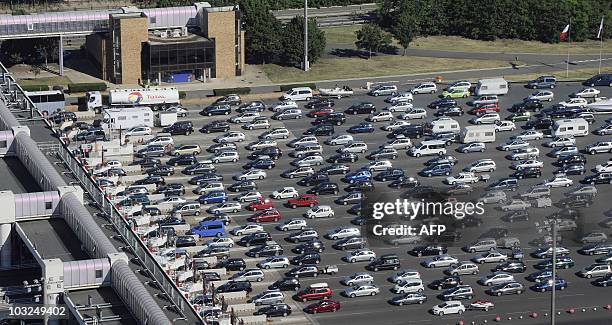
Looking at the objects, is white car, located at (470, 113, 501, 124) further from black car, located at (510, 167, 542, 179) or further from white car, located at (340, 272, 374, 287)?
white car, located at (340, 272, 374, 287)

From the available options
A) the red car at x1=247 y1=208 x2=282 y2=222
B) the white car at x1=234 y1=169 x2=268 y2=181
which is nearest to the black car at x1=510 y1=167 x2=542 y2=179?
the white car at x1=234 y1=169 x2=268 y2=181

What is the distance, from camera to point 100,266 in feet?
323

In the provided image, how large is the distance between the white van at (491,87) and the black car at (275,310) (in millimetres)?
59641

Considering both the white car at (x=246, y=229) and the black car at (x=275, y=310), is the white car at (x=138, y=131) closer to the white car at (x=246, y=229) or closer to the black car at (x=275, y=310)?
the white car at (x=246, y=229)

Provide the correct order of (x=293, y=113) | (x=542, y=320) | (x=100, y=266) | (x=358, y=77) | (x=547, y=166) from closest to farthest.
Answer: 1. (x=100, y=266)
2. (x=542, y=320)
3. (x=547, y=166)
4. (x=293, y=113)
5. (x=358, y=77)

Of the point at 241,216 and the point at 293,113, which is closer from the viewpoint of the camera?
the point at 241,216

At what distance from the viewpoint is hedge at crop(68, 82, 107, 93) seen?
581ft

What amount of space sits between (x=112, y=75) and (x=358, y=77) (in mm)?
26039

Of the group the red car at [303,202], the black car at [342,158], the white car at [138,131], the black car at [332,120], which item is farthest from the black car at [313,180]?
the white car at [138,131]

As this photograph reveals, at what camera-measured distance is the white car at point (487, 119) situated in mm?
174000

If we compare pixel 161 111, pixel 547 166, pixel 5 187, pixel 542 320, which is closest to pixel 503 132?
pixel 547 166

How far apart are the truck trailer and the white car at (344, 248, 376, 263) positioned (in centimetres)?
4161

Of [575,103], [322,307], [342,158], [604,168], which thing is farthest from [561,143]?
[322,307]

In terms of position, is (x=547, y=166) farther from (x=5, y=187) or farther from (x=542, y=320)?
(x=5, y=187)
